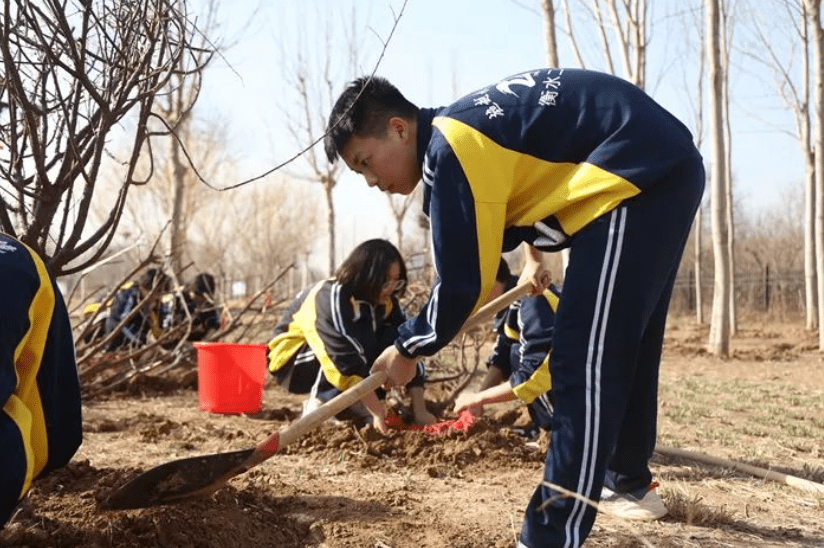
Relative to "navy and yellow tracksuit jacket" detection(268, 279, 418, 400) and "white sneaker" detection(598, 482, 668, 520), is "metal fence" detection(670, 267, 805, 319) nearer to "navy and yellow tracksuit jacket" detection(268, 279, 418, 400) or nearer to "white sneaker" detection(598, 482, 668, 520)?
"navy and yellow tracksuit jacket" detection(268, 279, 418, 400)

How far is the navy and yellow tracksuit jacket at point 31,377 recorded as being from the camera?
5.74ft

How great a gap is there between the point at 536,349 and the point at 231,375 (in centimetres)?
235

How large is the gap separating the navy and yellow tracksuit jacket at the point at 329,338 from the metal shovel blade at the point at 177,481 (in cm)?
168

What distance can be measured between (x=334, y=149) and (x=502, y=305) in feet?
3.16

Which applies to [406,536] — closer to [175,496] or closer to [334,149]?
[175,496]

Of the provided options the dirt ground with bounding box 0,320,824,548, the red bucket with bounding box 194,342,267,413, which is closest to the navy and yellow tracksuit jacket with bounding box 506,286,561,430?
the dirt ground with bounding box 0,320,824,548

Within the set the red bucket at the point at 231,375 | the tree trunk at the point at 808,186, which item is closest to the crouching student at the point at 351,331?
the red bucket at the point at 231,375

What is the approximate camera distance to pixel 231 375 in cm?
539

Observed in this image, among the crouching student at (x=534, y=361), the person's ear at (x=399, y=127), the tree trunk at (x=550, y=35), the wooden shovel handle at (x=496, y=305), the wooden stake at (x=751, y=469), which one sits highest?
the tree trunk at (x=550, y=35)

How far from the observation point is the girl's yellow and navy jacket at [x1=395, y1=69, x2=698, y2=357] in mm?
2244

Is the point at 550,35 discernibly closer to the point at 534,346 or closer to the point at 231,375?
the point at 231,375

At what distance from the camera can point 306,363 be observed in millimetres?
4992

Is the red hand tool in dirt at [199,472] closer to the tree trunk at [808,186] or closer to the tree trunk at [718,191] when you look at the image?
the tree trunk at [718,191]

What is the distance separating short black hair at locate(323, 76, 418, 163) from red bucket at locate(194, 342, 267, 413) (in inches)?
115
